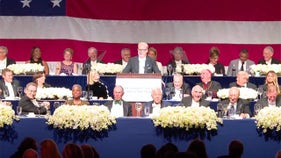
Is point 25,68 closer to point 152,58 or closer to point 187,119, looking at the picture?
point 152,58

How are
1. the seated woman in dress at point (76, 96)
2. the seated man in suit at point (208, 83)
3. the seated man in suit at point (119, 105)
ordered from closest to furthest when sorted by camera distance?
the seated woman in dress at point (76, 96) < the seated man in suit at point (119, 105) < the seated man in suit at point (208, 83)

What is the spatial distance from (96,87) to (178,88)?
4.16 ft

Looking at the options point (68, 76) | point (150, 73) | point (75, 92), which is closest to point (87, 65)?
point (68, 76)

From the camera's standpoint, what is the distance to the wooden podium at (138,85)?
12.4 m

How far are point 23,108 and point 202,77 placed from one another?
10.6 ft

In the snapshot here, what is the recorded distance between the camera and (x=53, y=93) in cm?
1277

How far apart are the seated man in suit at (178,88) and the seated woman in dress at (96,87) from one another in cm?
98

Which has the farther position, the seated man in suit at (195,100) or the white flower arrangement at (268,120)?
the seated man in suit at (195,100)

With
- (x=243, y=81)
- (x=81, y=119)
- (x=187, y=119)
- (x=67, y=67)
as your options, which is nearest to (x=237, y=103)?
(x=243, y=81)

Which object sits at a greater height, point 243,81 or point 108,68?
point 108,68

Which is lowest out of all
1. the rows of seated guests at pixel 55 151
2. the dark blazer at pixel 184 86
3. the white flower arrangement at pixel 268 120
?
the rows of seated guests at pixel 55 151

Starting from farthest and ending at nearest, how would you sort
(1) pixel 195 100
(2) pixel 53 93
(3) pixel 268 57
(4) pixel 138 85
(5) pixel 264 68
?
(3) pixel 268 57
(5) pixel 264 68
(2) pixel 53 93
(4) pixel 138 85
(1) pixel 195 100

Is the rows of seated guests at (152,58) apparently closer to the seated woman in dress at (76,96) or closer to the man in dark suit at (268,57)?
the man in dark suit at (268,57)

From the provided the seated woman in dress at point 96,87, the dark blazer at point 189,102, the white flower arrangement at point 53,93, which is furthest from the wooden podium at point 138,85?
the white flower arrangement at point 53,93
